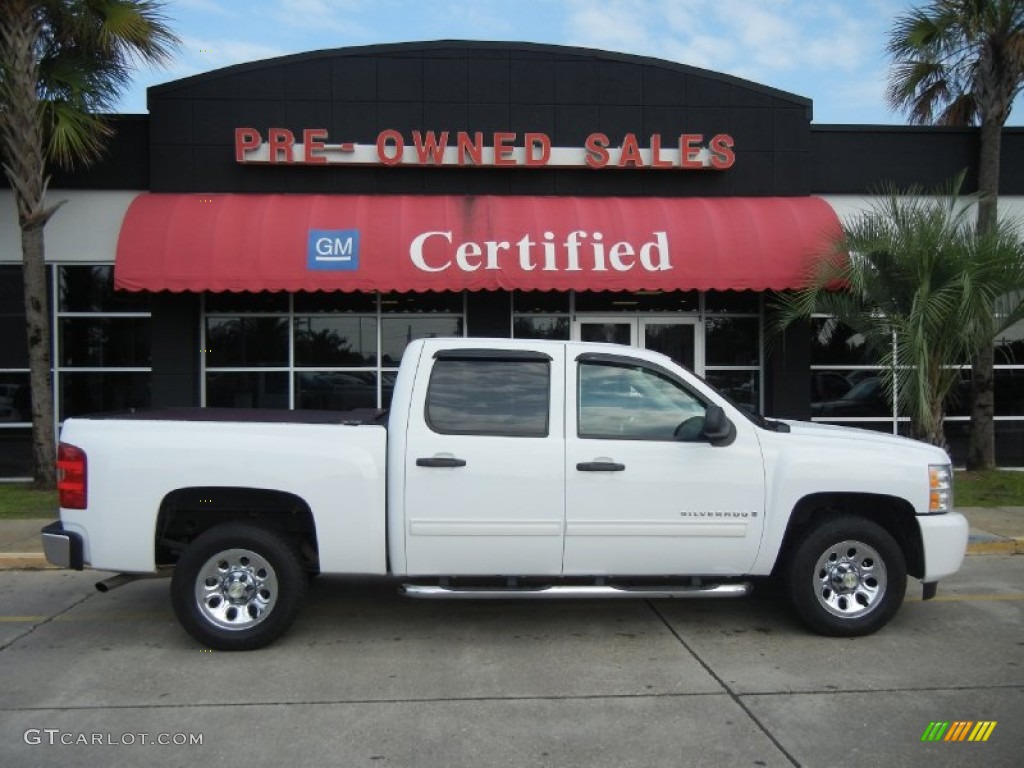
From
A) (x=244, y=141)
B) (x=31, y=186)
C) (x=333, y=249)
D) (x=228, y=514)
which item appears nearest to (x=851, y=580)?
(x=228, y=514)

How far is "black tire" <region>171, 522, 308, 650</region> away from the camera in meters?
5.32

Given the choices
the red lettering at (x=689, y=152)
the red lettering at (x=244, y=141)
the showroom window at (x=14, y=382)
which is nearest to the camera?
the red lettering at (x=244, y=141)

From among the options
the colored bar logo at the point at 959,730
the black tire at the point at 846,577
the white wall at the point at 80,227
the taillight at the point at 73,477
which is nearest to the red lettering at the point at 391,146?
the white wall at the point at 80,227

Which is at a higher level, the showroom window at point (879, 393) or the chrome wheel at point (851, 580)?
the showroom window at point (879, 393)

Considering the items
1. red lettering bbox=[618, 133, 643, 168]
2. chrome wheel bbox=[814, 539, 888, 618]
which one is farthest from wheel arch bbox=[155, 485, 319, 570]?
red lettering bbox=[618, 133, 643, 168]

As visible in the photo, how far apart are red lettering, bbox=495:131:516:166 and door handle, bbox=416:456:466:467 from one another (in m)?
8.04

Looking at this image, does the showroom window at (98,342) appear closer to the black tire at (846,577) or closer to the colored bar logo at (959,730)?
the black tire at (846,577)

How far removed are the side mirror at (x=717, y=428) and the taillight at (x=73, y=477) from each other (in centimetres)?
391

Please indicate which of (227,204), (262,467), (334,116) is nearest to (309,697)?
(262,467)

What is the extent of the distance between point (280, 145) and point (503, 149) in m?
3.26

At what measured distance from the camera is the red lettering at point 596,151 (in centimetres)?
1250

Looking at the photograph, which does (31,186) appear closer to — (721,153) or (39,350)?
(39,350)

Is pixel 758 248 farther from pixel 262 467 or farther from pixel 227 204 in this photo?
pixel 262 467

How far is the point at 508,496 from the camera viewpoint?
5309 millimetres
